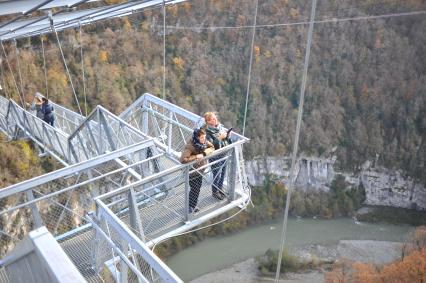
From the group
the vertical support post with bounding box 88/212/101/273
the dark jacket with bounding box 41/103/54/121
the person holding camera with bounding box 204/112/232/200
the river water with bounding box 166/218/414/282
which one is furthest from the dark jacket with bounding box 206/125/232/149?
the river water with bounding box 166/218/414/282

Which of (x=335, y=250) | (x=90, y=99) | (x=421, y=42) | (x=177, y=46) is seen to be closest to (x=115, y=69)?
(x=90, y=99)

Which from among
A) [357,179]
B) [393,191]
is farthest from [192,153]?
[393,191]

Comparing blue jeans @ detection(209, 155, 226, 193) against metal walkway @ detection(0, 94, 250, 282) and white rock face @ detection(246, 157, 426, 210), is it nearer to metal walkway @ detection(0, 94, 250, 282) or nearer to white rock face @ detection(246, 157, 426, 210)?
metal walkway @ detection(0, 94, 250, 282)

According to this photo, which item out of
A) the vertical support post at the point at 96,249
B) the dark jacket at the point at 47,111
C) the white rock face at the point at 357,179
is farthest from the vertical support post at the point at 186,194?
the white rock face at the point at 357,179

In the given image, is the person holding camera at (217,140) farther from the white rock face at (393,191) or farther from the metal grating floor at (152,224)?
the white rock face at (393,191)

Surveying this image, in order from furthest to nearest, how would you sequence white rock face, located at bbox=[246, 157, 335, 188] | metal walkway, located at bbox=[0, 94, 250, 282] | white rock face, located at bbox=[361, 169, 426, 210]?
white rock face, located at bbox=[246, 157, 335, 188]
white rock face, located at bbox=[361, 169, 426, 210]
metal walkway, located at bbox=[0, 94, 250, 282]

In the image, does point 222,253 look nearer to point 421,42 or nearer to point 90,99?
point 90,99
